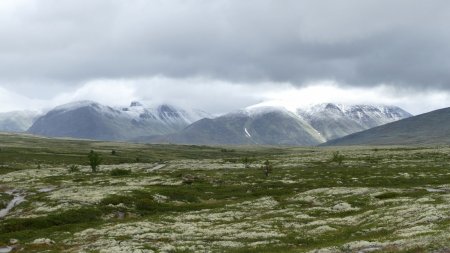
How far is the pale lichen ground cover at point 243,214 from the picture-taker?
46812 millimetres

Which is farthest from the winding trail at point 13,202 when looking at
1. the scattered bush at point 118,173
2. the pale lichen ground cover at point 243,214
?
the scattered bush at point 118,173

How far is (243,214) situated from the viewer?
233 ft

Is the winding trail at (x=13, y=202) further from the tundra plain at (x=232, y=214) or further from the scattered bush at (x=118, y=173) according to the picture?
the scattered bush at (x=118, y=173)

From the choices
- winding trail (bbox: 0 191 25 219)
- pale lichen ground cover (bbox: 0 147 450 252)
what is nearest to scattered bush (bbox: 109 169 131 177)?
pale lichen ground cover (bbox: 0 147 450 252)

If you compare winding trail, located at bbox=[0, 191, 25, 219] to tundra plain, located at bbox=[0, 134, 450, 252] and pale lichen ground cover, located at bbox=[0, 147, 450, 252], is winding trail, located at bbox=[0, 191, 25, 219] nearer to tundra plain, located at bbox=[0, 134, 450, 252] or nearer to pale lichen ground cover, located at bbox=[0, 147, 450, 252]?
tundra plain, located at bbox=[0, 134, 450, 252]

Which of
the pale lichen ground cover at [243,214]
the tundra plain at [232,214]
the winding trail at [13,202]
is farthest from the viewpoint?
the winding trail at [13,202]

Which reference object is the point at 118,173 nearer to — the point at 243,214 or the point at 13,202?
the point at 13,202

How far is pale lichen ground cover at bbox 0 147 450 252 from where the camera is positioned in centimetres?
4681

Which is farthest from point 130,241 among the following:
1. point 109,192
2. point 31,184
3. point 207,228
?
point 31,184

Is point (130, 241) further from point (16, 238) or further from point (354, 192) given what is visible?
point (354, 192)

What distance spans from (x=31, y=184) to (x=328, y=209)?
3087 inches

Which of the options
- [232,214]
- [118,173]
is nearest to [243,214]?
[232,214]

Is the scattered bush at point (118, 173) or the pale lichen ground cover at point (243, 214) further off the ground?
the scattered bush at point (118, 173)

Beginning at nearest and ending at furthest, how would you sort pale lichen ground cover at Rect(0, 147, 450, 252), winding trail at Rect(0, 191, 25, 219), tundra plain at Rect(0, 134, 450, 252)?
pale lichen ground cover at Rect(0, 147, 450, 252)
tundra plain at Rect(0, 134, 450, 252)
winding trail at Rect(0, 191, 25, 219)
